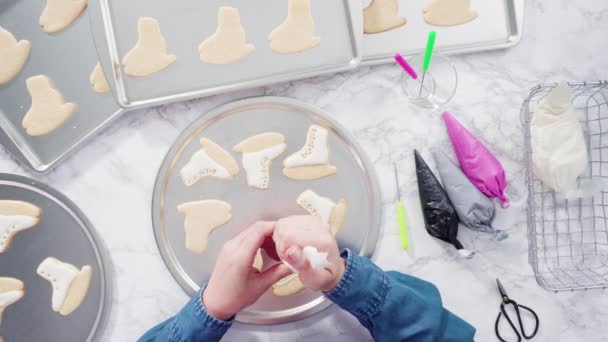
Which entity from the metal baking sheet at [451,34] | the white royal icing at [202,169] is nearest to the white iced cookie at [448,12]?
the metal baking sheet at [451,34]

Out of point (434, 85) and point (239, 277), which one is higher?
point (434, 85)

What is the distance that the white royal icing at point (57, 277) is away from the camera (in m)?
0.92

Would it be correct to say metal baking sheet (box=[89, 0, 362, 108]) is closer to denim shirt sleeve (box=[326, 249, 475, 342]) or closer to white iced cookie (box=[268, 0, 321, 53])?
white iced cookie (box=[268, 0, 321, 53])

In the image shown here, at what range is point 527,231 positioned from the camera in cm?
95

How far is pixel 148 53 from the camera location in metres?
0.90

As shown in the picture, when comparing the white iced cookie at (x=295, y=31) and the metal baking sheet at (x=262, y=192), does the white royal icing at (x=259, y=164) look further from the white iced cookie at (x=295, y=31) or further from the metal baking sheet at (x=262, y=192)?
the white iced cookie at (x=295, y=31)

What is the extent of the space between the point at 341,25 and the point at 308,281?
484mm

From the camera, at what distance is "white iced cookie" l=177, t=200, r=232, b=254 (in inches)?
35.9

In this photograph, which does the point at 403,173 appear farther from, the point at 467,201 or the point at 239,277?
the point at 239,277

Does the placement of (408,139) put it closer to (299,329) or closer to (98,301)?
(299,329)

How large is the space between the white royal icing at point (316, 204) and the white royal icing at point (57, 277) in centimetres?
46

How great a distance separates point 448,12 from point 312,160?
39cm

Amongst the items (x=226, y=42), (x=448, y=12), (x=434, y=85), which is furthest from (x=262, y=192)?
(x=448, y=12)

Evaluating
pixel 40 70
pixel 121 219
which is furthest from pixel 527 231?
pixel 40 70
